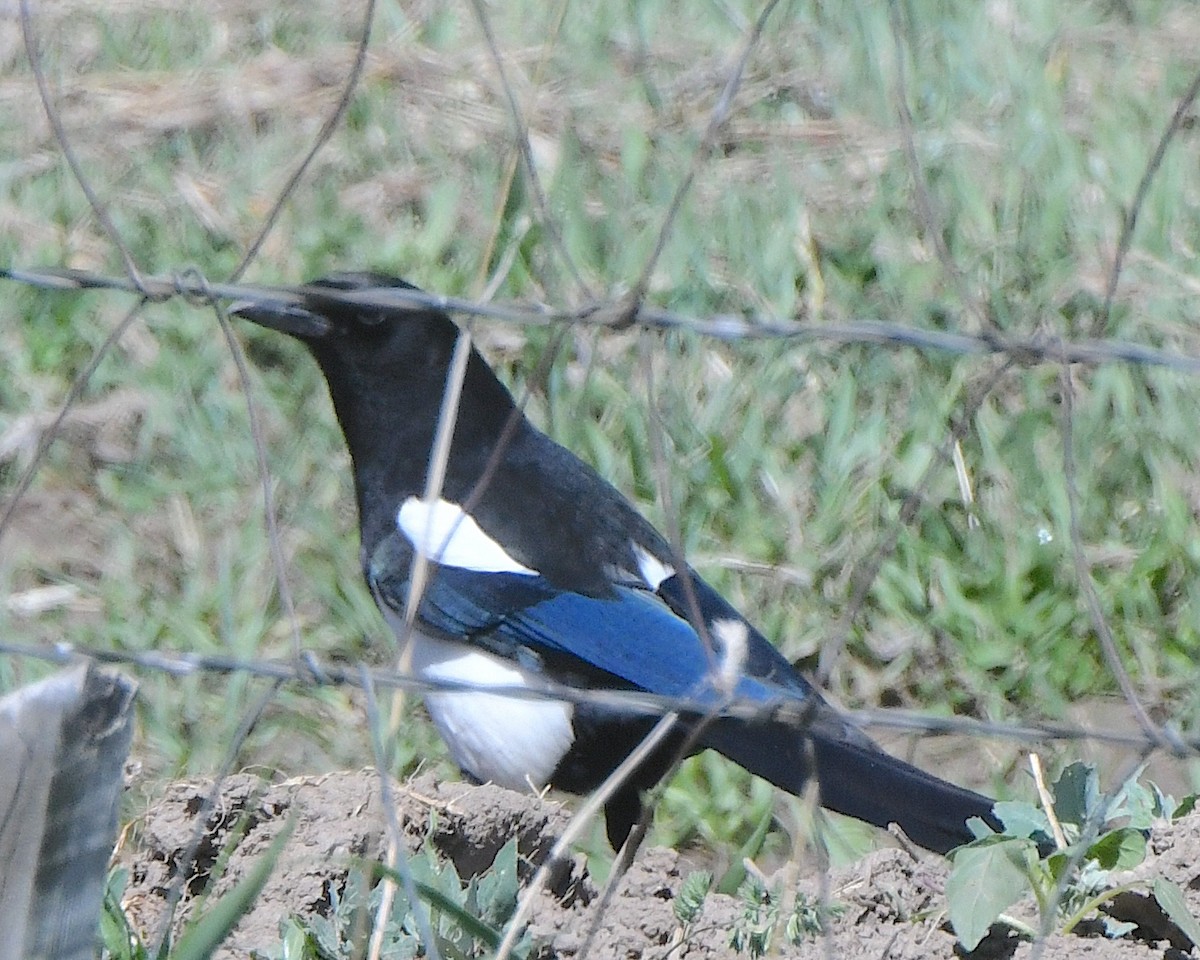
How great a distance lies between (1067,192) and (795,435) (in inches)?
36.2

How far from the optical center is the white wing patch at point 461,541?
3.03 meters

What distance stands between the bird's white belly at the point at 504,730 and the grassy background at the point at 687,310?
0.15 metres

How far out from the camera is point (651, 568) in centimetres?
302

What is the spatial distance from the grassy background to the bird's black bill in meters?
0.35

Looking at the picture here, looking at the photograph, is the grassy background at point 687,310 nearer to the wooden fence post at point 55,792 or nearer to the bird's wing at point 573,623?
the bird's wing at point 573,623

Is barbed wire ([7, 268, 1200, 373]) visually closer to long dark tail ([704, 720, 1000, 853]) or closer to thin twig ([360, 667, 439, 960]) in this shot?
thin twig ([360, 667, 439, 960])

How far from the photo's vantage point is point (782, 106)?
4566mm

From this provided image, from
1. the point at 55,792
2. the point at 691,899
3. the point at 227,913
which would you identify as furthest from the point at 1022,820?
the point at 55,792

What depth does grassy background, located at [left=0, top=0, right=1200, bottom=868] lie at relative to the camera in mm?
3209

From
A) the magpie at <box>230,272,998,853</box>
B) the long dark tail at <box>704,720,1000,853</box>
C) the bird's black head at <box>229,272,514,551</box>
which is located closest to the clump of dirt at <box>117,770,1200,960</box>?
the long dark tail at <box>704,720,1000,853</box>

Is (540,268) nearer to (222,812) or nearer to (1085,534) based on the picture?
(1085,534)

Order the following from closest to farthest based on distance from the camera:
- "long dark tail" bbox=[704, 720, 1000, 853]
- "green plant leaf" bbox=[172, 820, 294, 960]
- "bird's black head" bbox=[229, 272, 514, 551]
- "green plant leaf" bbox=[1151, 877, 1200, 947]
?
1. "green plant leaf" bbox=[172, 820, 294, 960]
2. "green plant leaf" bbox=[1151, 877, 1200, 947]
3. "long dark tail" bbox=[704, 720, 1000, 853]
4. "bird's black head" bbox=[229, 272, 514, 551]

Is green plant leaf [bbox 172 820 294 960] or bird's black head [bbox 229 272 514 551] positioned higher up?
green plant leaf [bbox 172 820 294 960]

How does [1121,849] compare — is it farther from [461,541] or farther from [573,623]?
[461,541]
